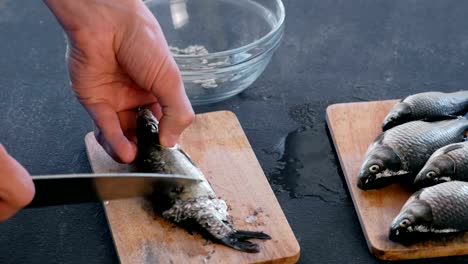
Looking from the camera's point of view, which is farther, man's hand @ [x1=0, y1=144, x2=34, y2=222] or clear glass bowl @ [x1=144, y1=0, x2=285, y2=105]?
clear glass bowl @ [x1=144, y1=0, x2=285, y2=105]

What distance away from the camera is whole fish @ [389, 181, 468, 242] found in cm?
158

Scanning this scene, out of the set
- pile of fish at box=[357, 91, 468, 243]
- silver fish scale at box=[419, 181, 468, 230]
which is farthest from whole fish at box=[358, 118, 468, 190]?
silver fish scale at box=[419, 181, 468, 230]

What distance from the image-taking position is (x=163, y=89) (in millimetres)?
1676

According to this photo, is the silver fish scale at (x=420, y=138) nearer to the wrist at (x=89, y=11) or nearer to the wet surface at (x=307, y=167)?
the wet surface at (x=307, y=167)

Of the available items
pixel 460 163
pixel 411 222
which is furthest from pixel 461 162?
pixel 411 222

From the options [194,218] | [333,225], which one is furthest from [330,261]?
[194,218]

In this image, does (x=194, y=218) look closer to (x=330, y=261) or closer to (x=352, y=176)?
(x=330, y=261)

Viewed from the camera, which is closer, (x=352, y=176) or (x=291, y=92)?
(x=352, y=176)

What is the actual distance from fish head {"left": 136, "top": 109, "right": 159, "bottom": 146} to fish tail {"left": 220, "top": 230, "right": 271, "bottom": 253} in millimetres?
325

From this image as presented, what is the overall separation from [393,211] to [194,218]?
18.8 inches

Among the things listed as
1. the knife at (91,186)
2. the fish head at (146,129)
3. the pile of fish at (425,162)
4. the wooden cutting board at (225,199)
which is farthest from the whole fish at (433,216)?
the fish head at (146,129)

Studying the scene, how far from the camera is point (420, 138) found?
178 cm

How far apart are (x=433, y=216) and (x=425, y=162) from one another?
0.66ft

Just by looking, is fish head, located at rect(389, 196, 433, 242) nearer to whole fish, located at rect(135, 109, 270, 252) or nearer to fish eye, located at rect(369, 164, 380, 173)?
fish eye, located at rect(369, 164, 380, 173)
